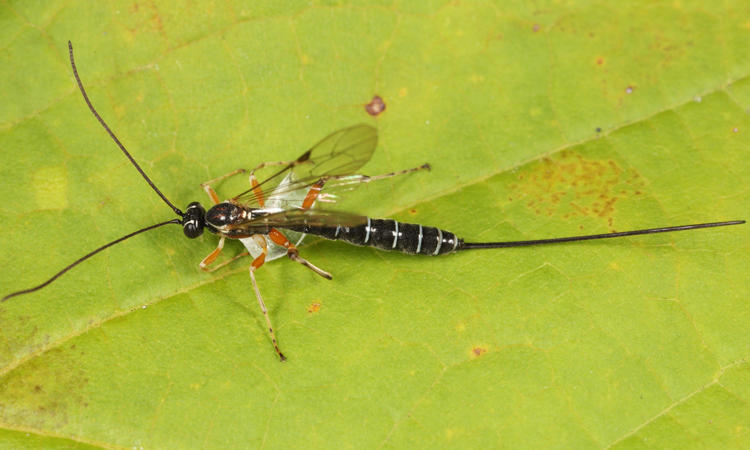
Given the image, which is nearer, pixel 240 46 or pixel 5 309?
pixel 5 309

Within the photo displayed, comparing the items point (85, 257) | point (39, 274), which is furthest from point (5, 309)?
point (85, 257)

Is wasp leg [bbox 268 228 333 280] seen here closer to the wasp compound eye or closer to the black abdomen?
the black abdomen

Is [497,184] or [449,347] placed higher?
[497,184]

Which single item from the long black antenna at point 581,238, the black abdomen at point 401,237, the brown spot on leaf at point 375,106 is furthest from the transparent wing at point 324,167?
the long black antenna at point 581,238

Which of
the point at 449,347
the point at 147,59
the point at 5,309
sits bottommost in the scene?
the point at 449,347

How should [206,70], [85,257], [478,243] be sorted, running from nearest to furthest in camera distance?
[85,257] < [478,243] < [206,70]

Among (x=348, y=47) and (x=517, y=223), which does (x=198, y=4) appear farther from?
(x=517, y=223)

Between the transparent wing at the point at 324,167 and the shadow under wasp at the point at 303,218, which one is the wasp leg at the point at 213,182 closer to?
the shadow under wasp at the point at 303,218
